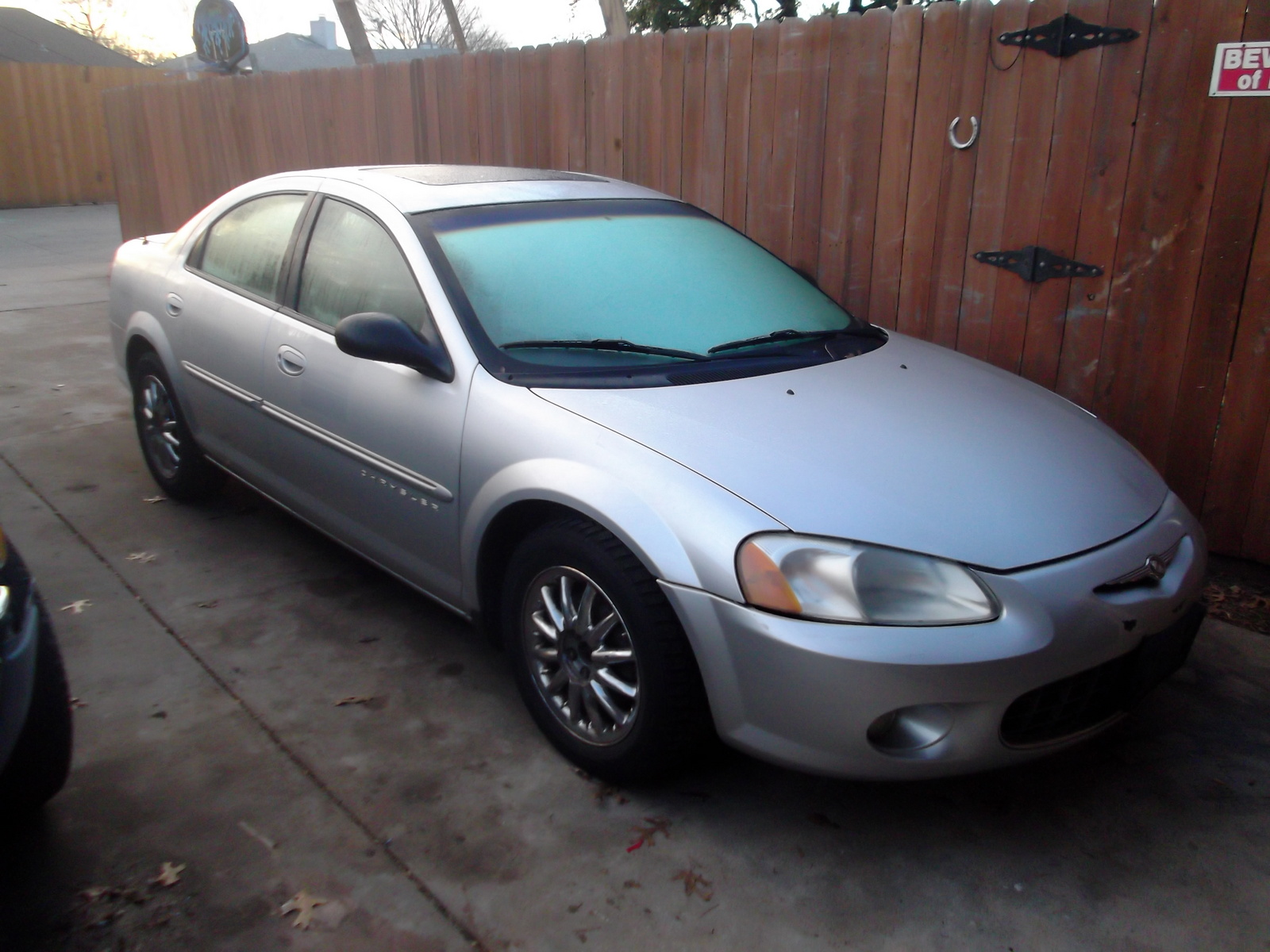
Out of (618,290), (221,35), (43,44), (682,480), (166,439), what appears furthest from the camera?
(43,44)

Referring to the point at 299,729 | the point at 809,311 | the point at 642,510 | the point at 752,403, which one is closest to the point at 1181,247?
the point at 809,311

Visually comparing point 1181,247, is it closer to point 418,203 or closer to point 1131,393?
point 1131,393

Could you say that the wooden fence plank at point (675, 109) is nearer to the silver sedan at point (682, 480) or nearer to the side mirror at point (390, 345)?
the silver sedan at point (682, 480)

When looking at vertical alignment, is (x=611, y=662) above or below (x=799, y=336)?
below

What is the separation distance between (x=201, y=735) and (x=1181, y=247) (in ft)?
13.5

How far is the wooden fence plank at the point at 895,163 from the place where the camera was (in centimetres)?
477

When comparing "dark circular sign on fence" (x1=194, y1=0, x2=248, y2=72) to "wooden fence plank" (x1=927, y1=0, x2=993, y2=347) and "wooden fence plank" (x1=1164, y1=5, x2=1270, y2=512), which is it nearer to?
"wooden fence plank" (x1=927, y1=0, x2=993, y2=347)

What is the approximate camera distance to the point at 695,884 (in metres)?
2.51

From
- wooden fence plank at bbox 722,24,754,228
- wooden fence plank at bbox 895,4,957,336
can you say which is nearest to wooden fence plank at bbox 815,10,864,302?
wooden fence plank at bbox 895,4,957,336

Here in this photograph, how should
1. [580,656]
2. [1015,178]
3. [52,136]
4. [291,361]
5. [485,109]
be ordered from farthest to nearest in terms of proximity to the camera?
[52,136] → [485,109] → [1015,178] → [291,361] → [580,656]

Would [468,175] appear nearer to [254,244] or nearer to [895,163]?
[254,244]

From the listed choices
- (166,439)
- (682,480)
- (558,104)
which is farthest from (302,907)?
(558,104)

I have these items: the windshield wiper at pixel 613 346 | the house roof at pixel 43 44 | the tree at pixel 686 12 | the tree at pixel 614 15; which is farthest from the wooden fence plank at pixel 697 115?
Result: the house roof at pixel 43 44

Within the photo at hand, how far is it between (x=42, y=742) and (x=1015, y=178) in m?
4.28
